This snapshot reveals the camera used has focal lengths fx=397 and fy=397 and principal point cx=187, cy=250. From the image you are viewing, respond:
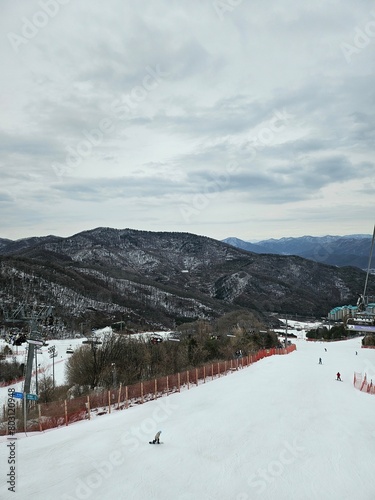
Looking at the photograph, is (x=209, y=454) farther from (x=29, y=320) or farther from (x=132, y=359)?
(x=132, y=359)

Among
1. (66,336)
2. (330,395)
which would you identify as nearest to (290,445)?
(330,395)

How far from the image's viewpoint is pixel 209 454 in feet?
51.3

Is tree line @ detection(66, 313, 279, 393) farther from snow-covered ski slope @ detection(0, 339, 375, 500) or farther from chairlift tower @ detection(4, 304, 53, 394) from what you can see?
snow-covered ski slope @ detection(0, 339, 375, 500)

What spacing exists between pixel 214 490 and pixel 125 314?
613ft

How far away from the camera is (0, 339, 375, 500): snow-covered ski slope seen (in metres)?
12.5

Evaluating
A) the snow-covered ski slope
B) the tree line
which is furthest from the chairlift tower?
the tree line

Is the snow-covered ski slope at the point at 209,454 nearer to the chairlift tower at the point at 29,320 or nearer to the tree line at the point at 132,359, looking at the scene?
the chairlift tower at the point at 29,320

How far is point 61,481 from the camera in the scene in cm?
1264

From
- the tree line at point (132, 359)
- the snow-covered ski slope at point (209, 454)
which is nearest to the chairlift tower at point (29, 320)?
the snow-covered ski slope at point (209, 454)

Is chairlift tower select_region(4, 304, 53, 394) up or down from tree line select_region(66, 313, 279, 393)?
up

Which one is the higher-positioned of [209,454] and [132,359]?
[209,454]

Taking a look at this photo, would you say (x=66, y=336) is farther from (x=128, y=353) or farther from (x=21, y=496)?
(x=21, y=496)

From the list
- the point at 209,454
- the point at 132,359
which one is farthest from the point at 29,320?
the point at 132,359

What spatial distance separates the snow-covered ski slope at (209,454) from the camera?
12.5m
